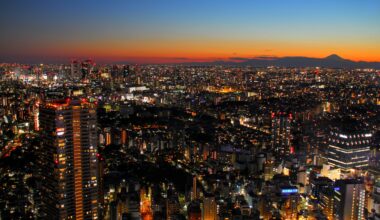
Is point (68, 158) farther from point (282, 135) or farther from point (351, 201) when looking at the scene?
point (282, 135)

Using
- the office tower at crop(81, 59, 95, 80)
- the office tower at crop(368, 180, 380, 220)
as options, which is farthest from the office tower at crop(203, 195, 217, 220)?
the office tower at crop(81, 59, 95, 80)

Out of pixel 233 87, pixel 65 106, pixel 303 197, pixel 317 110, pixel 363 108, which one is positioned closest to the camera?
pixel 65 106

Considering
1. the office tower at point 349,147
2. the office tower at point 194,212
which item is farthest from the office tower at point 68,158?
the office tower at point 349,147

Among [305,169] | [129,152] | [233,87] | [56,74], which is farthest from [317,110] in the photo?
[56,74]

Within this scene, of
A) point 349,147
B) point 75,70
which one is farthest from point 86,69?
point 349,147

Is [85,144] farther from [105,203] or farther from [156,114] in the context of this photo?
[156,114]

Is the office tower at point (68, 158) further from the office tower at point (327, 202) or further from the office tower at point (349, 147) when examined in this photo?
the office tower at point (349, 147)
